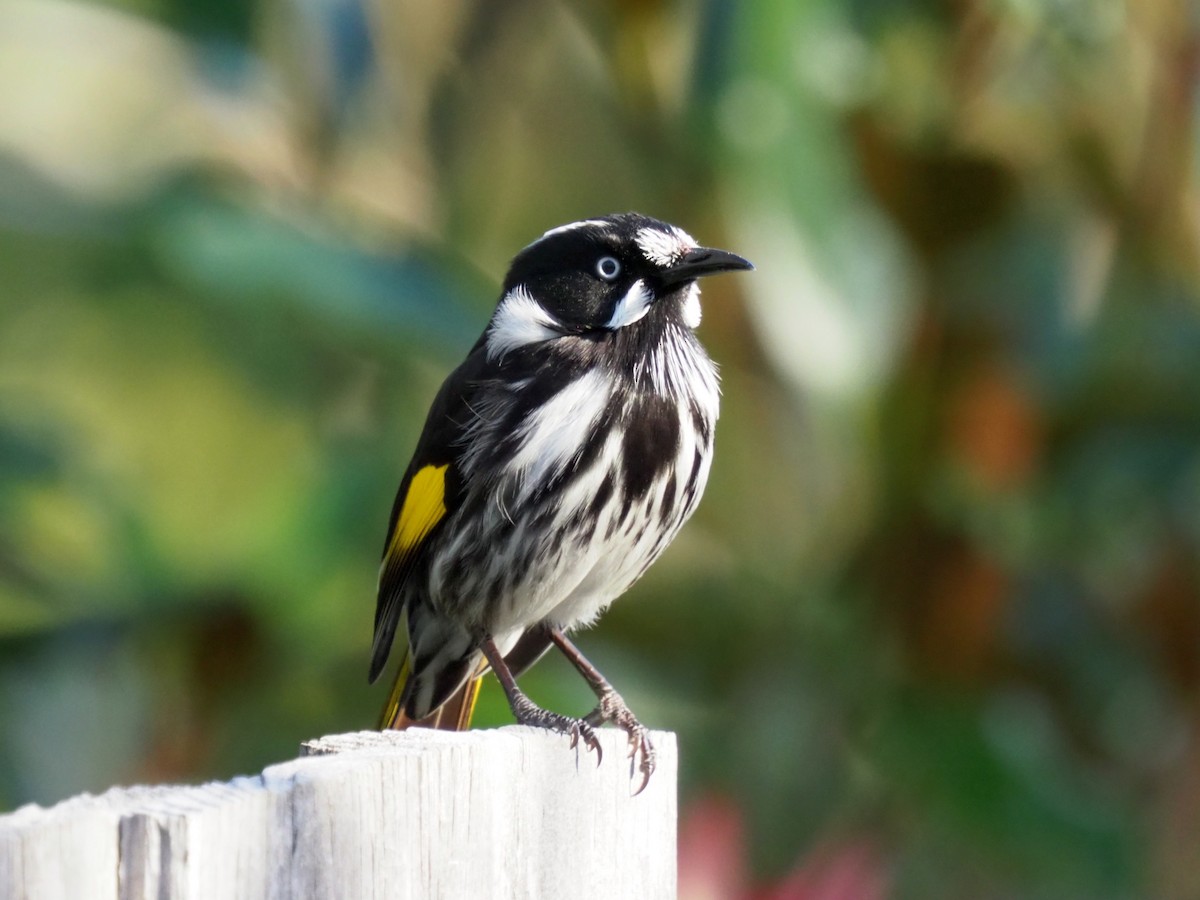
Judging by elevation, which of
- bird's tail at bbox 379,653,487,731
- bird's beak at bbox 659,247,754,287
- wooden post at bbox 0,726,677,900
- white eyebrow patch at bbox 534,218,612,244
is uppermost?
white eyebrow patch at bbox 534,218,612,244

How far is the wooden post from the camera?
1.23m

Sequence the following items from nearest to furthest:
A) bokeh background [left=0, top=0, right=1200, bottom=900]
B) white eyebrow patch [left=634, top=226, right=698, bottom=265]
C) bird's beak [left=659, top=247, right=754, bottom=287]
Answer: bird's beak [left=659, top=247, right=754, bottom=287], white eyebrow patch [left=634, top=226, right=698, bottom=265], bokeh background [left=0, top=0, right=1200, bottom=900]

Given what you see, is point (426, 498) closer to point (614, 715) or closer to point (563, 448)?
point (563, 448)

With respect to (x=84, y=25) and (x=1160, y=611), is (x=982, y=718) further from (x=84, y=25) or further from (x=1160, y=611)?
(x=84, y=25)

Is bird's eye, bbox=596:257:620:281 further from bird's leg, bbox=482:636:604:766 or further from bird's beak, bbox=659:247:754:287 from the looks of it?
bird's leg, bbox=482:636:604:766

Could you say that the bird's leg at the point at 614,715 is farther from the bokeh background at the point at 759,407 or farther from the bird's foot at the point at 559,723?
the bokeh background at the point at 759,407

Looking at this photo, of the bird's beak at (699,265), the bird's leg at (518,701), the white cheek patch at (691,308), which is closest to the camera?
the bird's leg at (518,701)

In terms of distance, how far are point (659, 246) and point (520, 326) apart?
0.31 metres

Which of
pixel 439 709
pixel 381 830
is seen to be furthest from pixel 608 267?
pixel 381 830

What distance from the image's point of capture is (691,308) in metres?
3.39

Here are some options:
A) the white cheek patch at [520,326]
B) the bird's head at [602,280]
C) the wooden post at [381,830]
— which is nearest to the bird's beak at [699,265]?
the bird's head at [602,280]

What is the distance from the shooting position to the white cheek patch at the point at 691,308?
3348 mm

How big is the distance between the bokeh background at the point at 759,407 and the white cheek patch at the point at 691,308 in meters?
0.78

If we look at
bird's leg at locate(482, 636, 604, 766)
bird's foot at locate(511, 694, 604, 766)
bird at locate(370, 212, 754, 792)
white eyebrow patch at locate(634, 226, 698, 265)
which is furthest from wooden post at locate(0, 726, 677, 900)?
white eyebrow patch at locate(634, 226, 698, 265)
